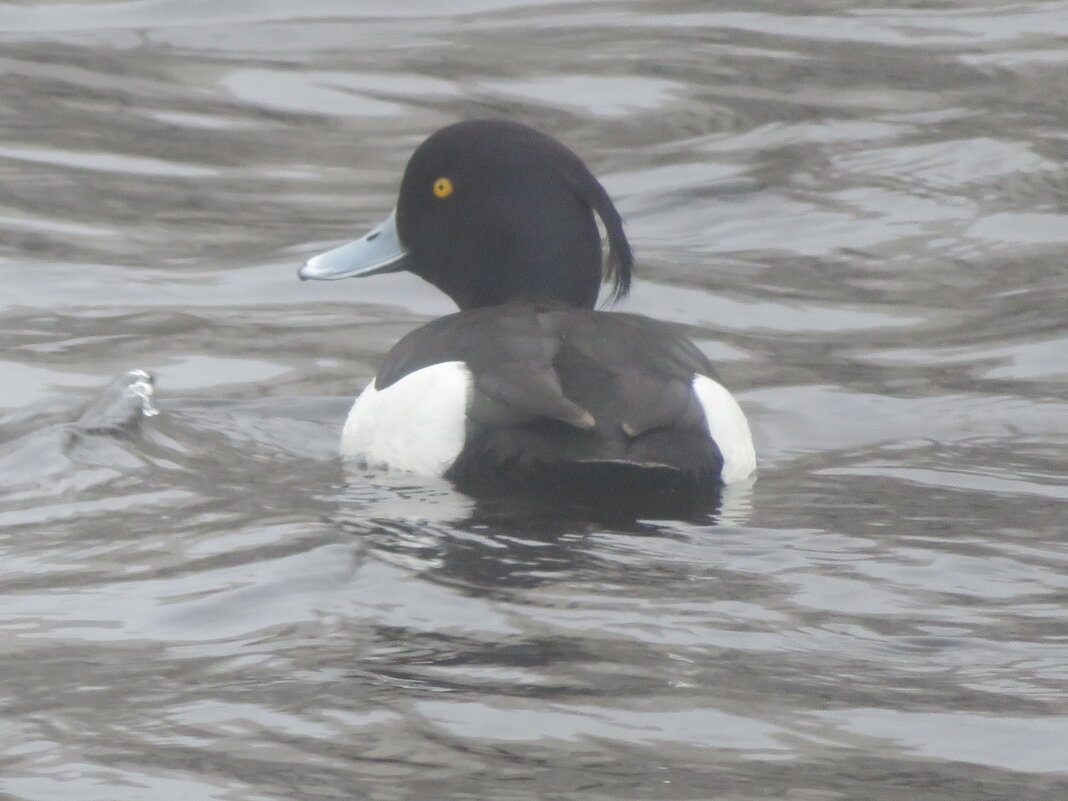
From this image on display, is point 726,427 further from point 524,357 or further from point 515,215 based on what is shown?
point 515,215

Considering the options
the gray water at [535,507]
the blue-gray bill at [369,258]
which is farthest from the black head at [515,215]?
the gray water at [535,507]

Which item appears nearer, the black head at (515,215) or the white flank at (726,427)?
the white flank at (726,427)

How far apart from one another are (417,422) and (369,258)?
4.60ft

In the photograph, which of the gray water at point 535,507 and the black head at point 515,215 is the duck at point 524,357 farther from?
the gray water at point 535,507

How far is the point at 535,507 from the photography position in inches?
194

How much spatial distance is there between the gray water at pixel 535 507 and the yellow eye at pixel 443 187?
90 centimetres

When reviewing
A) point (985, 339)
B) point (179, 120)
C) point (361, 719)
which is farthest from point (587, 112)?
point (361, 719)

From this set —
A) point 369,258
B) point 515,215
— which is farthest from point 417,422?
point 369,258

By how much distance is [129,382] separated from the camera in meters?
6.79

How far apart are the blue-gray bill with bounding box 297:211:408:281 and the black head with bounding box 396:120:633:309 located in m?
0.25

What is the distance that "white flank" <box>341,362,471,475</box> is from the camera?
16.7 feet

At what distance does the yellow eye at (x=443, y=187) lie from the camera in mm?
6164

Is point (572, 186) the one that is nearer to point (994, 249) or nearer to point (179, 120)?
point (994, 249)

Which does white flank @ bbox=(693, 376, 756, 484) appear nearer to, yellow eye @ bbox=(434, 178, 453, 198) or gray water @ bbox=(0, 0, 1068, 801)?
gray water @ bbox=(0, 0, 1068, 801)
